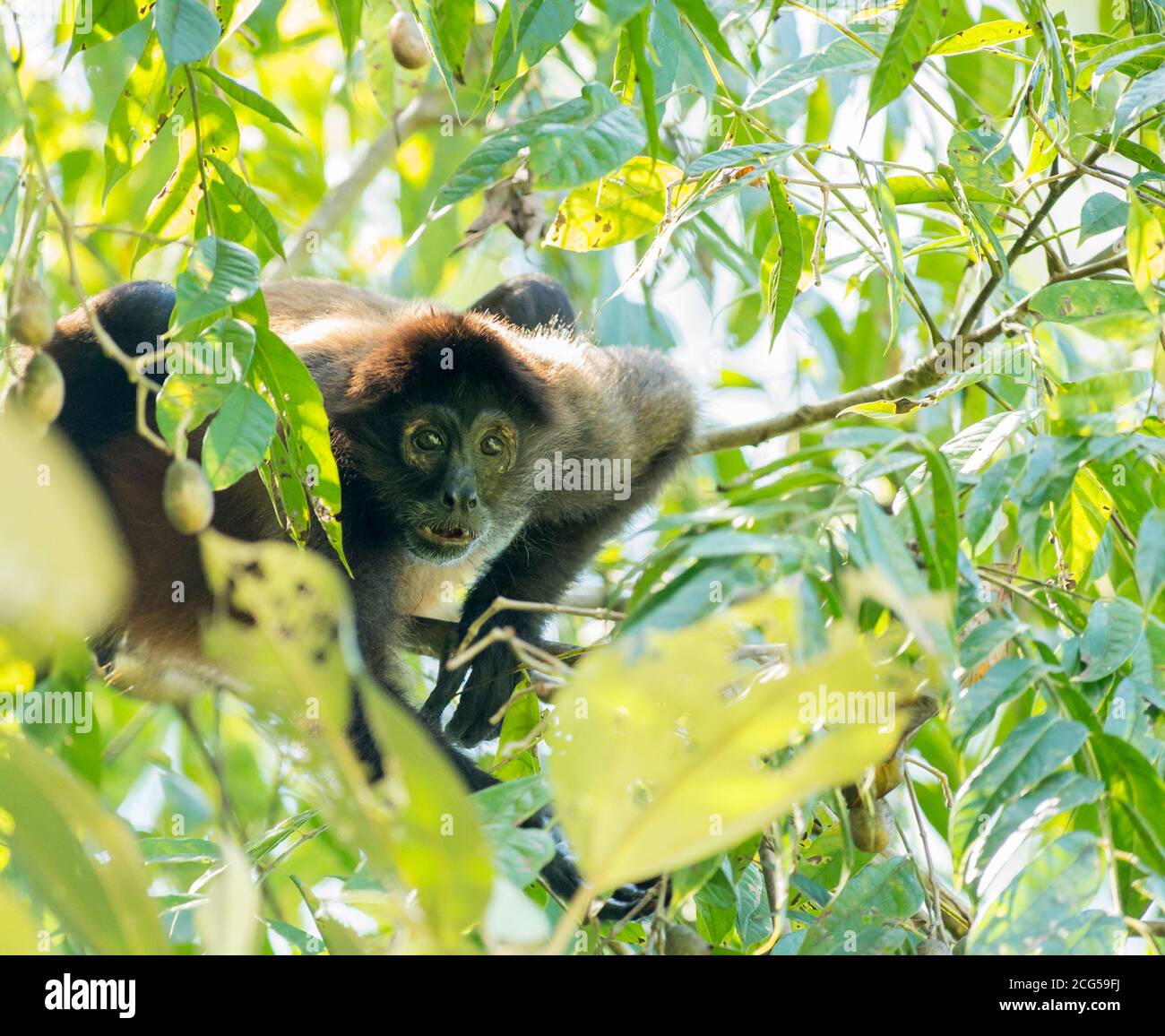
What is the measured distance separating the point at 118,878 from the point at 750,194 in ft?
15.8

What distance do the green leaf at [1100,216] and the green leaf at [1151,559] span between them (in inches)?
43.4

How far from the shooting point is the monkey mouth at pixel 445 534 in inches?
173

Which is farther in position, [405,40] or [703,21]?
[405,40]

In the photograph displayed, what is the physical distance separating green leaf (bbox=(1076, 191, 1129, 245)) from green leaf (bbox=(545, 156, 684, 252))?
34.9 inches

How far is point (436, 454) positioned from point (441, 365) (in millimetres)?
342

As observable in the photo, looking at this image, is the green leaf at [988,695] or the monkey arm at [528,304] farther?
the monkey arm at [528,304]

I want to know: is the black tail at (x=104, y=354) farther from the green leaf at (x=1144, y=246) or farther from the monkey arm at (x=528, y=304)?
the green leaf at (x=1144, y=246)

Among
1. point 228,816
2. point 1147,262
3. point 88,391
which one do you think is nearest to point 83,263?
point 88,391

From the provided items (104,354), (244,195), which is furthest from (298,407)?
(104,354)

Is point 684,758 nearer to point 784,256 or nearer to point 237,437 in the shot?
point 237,437

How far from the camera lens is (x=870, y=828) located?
2.41 metres

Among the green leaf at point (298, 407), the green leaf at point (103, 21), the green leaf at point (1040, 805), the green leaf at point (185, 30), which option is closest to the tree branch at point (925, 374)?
the green leaf at point (1040, 805)
